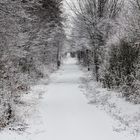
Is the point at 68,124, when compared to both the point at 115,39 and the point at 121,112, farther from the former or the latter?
the point at 115,39

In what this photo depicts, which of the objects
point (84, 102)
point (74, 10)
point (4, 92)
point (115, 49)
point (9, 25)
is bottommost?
point (84, 102)

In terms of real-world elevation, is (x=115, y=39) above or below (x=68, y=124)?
above

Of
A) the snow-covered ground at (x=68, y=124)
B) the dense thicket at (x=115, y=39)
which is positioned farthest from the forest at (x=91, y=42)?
the snow-covered ground at (x=68, y=124)

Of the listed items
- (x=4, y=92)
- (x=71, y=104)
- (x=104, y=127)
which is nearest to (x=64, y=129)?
(x=104, y=127)

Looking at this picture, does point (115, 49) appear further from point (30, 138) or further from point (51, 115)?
point (30, 138)

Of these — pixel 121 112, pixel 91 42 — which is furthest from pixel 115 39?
pixel 91 42

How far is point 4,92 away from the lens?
12.0 m

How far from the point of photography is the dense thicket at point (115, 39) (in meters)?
16.9

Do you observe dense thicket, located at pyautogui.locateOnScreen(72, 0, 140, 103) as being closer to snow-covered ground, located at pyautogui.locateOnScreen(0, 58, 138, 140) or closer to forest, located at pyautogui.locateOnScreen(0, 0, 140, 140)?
forest, located at pyautogui.locateOnScreen(0, 0, 140, 140)

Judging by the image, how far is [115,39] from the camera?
20953 millimetres

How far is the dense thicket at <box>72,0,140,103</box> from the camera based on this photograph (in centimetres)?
1689

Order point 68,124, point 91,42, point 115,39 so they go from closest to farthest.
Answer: point 68,124 → point 115,39 → point 91,42

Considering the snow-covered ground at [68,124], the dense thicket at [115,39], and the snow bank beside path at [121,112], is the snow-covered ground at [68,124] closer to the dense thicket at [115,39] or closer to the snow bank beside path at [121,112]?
the snow bank beside path at [121,112]

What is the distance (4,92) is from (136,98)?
5654mm
